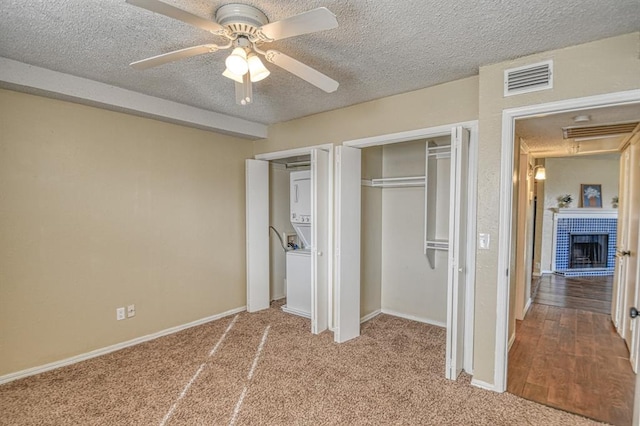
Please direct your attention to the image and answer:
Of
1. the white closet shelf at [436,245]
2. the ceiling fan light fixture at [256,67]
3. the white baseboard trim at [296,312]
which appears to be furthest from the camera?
the white baseboard trim at [296,312]

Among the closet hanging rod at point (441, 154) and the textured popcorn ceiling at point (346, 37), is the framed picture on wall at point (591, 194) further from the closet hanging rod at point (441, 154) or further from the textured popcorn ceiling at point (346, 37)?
the textured popcorn ceiling at point (346, 37)

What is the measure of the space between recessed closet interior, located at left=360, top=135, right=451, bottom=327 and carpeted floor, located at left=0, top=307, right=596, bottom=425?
2.38 ft

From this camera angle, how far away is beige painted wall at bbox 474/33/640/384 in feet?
7.12

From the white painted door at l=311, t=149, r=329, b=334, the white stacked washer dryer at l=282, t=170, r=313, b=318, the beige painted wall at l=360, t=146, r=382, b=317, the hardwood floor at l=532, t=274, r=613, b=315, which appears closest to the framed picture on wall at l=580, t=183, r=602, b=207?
the hardwood floor at l=532, t=274, r=613, b=315

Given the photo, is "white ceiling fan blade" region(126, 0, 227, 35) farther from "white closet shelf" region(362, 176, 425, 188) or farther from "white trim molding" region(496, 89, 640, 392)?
"white closet shelf" region(362, 176, 425, 188)

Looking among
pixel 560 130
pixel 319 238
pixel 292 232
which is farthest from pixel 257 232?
pixel 560 130

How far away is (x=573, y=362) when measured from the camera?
3043 millimetres

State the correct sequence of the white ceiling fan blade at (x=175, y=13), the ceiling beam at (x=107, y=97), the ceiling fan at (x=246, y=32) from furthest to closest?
1. the ceiling beam at (x=107, y=97)
2. the ceiling fan at (x=246, y=32)
3. the white ceiling fan blade at (x=175, y=13)

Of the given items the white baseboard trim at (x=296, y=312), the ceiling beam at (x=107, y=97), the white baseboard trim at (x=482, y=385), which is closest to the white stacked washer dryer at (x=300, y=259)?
the white baseboard trim at (x=296, y=312)

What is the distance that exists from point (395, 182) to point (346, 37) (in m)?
2.38

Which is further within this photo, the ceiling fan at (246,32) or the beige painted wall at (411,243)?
the beige painted wall at (411,243)

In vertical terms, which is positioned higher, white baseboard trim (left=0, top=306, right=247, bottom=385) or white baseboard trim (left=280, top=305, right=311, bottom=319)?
white baseboard trim (left=0, top=306, right=247, bottom=385)

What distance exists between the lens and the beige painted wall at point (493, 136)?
2.17 m

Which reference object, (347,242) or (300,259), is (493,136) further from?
(300,259)
